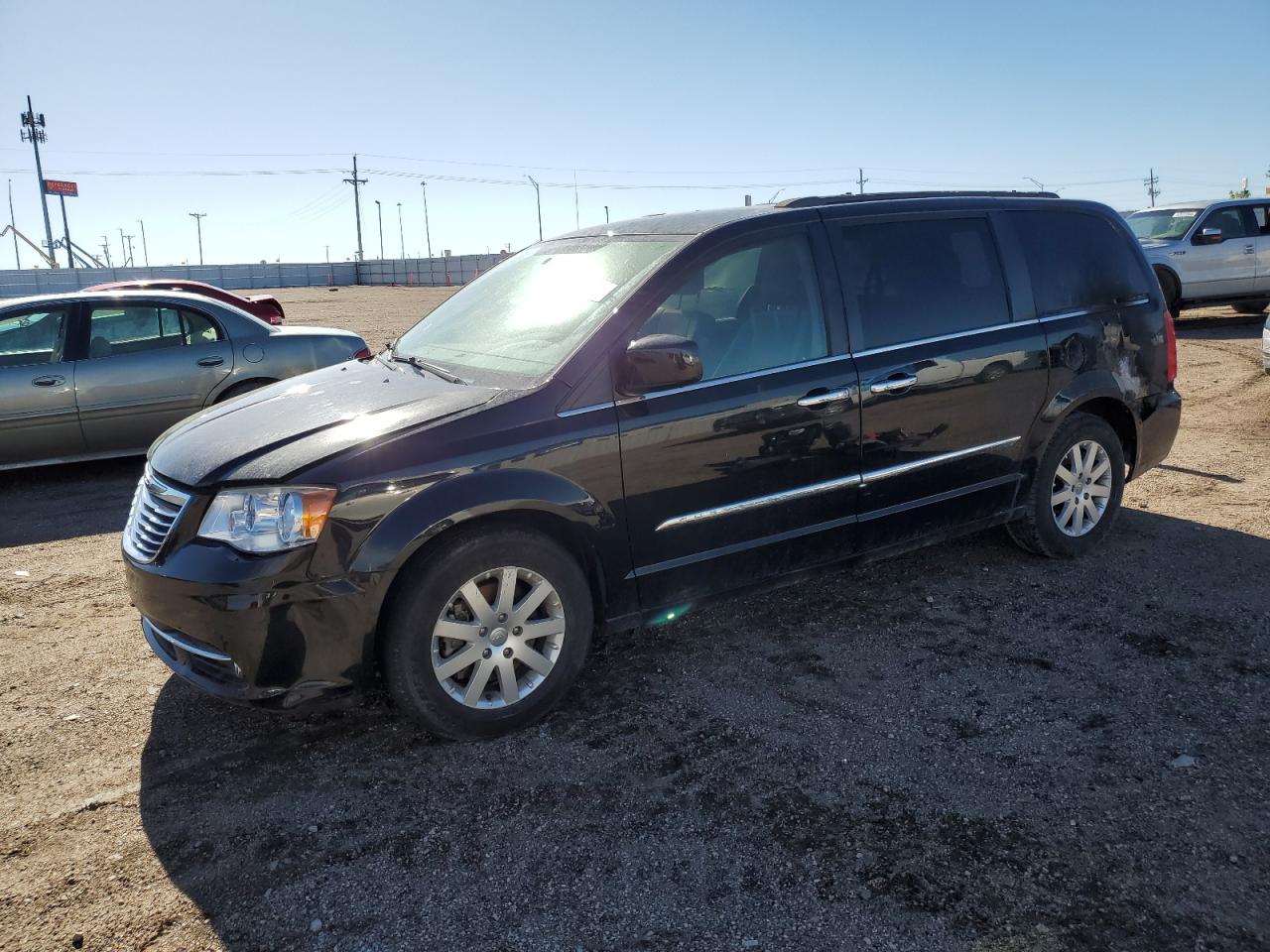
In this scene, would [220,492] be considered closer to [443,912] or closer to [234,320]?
[443,912]

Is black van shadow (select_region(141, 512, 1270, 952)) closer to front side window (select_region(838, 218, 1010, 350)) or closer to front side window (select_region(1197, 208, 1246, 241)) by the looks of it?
front side window (select_region(838, 218, 1010, 350))

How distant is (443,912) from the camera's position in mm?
2646

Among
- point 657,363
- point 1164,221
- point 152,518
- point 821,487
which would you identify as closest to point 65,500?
point 152,518

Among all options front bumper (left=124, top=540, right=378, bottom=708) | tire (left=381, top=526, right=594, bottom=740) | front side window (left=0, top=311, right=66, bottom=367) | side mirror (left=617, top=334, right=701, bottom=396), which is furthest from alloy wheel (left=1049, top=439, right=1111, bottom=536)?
front side window (left=0, top=311, right=66, bottom=367)

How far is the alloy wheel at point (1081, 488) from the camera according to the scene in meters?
5.12

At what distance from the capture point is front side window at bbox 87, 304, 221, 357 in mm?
A: 7680

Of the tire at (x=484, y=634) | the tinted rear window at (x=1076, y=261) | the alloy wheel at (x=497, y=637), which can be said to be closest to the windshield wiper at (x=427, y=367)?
the tire at (x=484, y=634)

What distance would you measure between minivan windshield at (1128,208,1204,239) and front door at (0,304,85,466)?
14854 mm

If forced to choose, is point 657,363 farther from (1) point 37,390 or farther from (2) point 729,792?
(1) point 37,390

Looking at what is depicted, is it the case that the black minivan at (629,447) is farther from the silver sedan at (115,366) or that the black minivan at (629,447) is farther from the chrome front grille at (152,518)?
the silver sedan at (115,366)

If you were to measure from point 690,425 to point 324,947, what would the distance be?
84.5 inches

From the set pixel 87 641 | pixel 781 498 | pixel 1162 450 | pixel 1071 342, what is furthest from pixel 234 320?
pixel 1162 450

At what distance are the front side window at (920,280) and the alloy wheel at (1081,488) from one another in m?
0.96

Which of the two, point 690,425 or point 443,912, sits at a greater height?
point 690,425
